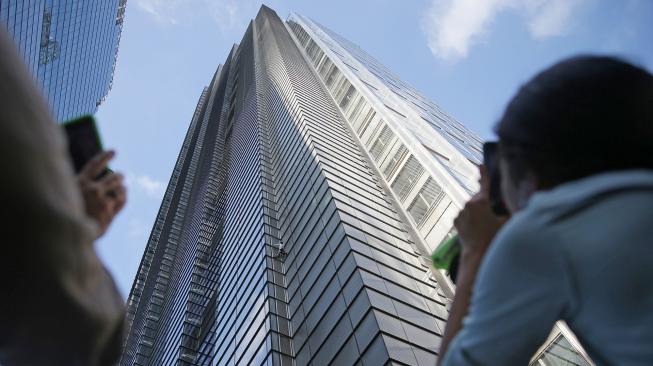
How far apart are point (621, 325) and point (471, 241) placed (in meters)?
0.80

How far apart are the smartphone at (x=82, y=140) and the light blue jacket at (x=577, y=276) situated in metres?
1.48

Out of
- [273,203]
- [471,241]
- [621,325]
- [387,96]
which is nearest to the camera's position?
[621,325]

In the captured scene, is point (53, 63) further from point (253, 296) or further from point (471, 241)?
point (471, 241)

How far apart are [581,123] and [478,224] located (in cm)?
68

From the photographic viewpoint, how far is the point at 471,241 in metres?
2.30

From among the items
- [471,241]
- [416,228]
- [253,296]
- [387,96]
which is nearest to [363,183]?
[416,228]

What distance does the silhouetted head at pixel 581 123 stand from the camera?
1772 millimetres

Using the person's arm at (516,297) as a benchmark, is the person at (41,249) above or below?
below

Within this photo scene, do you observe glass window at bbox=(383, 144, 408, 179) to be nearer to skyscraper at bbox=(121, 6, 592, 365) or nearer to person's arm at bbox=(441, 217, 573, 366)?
skyscraper at bbox=(121, 6, 592, 365)

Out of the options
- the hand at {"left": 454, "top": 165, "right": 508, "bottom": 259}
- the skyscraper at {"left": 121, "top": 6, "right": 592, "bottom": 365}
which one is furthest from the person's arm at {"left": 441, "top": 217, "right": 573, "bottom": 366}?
the skyscraper at {"left": 121, "top": 6, "right": 592, "bottom": 365}

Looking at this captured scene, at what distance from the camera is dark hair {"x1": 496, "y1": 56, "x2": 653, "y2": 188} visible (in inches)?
69.7

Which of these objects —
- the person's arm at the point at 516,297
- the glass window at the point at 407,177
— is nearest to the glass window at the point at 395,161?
the glass window at the point at 407,177

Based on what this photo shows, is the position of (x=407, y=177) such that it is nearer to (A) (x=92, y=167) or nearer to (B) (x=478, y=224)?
(B) (x=478, y=224)

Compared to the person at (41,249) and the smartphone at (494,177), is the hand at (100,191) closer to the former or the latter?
the person at (41,249)
